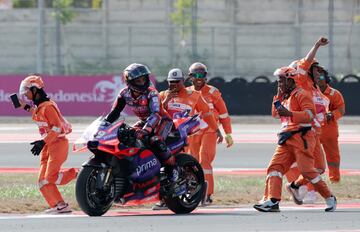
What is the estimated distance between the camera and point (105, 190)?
41.1ft

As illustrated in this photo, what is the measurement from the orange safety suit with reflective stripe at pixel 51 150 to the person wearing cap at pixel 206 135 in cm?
211

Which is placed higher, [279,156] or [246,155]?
[279,156]

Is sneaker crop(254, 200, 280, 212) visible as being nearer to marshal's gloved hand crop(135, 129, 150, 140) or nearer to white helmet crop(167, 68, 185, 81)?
marshal's gloved hand crop(135, 129, 150, 140)

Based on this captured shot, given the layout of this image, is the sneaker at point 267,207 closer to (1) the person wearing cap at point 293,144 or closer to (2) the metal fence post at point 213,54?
(1) the person wearing cap at point 293,144

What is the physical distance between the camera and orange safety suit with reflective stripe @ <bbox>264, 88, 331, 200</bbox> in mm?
13250

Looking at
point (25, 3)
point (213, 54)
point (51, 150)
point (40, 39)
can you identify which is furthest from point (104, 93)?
point (51, 150)

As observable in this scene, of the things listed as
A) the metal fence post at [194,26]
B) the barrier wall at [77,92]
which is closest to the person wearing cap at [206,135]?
the barrier wall at [77,92]

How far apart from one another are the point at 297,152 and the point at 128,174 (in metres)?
2.09

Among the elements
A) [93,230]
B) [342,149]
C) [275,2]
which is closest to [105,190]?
[93,230]

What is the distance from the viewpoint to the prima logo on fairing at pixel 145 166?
12805 millimetres

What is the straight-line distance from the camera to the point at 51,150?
45.3ft

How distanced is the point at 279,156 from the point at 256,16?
28019 millimetres

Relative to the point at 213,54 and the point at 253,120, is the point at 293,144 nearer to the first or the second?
the point at 253,120

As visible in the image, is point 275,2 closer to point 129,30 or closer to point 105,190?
point 129,30
